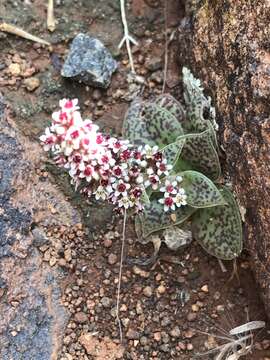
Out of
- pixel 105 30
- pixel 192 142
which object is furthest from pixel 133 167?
pixel 105 30

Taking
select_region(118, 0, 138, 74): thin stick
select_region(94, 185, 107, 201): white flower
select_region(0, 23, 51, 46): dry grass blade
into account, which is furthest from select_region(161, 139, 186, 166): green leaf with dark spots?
select_region(0, 23, 51, 46): dry grass blade

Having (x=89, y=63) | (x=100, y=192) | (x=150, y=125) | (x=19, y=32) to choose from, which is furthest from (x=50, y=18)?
(x=100, y=192)

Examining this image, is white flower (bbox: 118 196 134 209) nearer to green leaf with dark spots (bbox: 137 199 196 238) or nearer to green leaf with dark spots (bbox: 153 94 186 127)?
green leaf with dark spots (bbox: 137 199 196 238)

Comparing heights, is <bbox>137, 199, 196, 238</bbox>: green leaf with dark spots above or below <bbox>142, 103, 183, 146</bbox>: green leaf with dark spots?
below

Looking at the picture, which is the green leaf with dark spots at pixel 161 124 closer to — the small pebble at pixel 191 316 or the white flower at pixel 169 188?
the white flower at pixel 169 188

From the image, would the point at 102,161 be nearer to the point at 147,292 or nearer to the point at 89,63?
the point at 147,292

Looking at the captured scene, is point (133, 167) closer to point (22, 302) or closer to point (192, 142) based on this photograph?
point (192, 142)

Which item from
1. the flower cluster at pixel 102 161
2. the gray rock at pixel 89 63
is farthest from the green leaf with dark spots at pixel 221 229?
the gray rock at pixel 89 63
